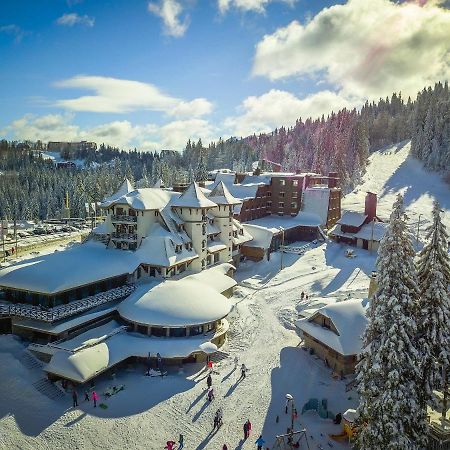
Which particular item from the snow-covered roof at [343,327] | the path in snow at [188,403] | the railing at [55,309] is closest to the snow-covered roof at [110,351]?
the path in snow at [188,403]

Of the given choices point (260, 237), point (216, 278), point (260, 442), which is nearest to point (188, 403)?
point (260, 442)

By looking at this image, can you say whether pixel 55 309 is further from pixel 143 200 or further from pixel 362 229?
pixel 362 229

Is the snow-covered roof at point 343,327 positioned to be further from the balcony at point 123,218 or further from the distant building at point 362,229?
the distant building at point 362,229

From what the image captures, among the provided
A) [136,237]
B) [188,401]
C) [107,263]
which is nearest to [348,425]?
[188,401]

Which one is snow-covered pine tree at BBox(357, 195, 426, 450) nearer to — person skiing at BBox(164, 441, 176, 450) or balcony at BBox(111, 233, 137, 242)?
person skiing at BBox(164, 441, 176, 450)

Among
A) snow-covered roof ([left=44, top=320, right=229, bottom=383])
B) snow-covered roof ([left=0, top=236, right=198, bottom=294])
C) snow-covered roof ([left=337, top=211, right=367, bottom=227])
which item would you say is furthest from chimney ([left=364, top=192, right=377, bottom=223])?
snow-covered roof ([left=44, top=320, right=229, bottom=383])
